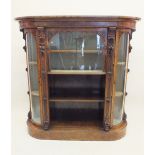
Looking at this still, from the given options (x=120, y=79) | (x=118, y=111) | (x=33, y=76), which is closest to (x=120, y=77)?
(x=120, y=79)

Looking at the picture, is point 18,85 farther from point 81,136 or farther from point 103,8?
point 103,8

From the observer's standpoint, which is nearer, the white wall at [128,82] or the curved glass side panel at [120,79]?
the curved glass side panel at [120,79]

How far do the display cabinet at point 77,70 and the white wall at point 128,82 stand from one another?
16 centimetres

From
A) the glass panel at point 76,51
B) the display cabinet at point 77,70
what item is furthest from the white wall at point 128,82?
the glass panel at point 76,51

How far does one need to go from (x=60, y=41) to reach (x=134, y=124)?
0.69m

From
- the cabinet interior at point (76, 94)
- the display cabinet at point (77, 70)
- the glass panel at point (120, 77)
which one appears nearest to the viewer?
the display cabinet at point (77, 70)

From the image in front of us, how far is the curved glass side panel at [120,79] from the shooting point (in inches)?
52.8

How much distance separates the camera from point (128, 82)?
5.23 feet

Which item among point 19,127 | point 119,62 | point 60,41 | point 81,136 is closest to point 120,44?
point 119,62

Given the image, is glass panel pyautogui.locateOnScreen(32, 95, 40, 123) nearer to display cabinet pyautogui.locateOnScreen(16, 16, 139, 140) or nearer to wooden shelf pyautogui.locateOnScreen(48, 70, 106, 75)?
display cabinet pyautogui.locateOnScreen(16, 16, 139, 140)

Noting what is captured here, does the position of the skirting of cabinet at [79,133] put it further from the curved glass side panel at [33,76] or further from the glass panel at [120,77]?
the glass panel at [120,77]

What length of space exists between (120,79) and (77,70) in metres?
0.23

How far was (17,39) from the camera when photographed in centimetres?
158

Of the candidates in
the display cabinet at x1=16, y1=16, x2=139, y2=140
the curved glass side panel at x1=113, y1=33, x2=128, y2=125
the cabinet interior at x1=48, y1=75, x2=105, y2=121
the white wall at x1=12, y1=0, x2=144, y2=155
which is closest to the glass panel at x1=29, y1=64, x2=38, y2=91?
the display cabinet at x1=16, y1=16, x2=139, y2=140
